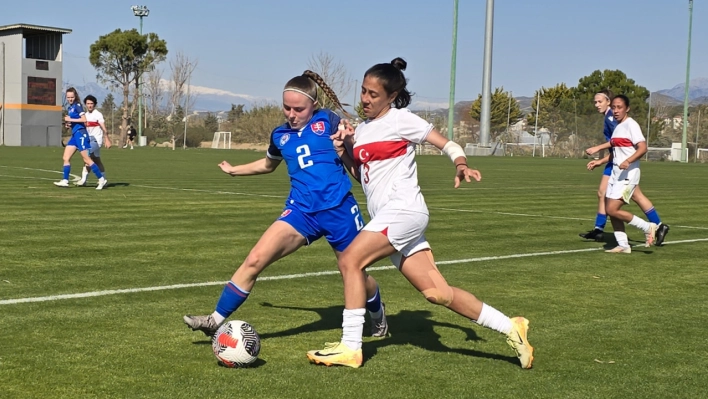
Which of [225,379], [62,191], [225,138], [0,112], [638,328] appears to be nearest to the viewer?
[225,379]

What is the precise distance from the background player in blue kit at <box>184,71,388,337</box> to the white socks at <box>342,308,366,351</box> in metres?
0.59

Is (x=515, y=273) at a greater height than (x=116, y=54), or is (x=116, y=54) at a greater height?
(x=116, y=54)

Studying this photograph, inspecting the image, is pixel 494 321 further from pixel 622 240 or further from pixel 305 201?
pixel 622 240

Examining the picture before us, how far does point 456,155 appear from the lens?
586 centimetres

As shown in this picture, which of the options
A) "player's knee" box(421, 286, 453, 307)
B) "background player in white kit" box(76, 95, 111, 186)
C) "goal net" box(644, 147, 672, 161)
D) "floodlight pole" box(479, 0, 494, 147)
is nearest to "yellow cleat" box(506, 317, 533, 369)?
"player's knee" box(421, 286, 453, 307)

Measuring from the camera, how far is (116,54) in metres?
82.9

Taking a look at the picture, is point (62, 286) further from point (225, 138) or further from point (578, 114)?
point (225, 138)

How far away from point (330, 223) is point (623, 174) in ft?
23.2

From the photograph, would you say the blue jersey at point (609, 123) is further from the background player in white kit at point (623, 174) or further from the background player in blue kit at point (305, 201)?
the background player in blue kit at point (305, 201)

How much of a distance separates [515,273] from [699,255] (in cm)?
336

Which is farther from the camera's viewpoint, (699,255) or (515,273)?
(699,255)

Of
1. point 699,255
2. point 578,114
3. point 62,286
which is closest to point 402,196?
point 62,286

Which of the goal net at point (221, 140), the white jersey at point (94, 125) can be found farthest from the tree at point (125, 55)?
the white jersey at point (94, 125)

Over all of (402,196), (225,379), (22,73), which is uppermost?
(22,73)
